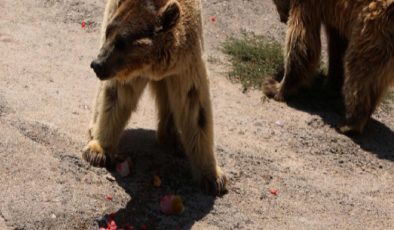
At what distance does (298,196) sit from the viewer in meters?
6.79

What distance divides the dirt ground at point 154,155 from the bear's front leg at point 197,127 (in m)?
0.16

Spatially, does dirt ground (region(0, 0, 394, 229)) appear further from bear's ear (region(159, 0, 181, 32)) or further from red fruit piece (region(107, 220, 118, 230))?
bear's ear (region(159, 0, 181, 32))

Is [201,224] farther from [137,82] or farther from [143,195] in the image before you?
[137,82]

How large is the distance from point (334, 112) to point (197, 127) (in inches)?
125

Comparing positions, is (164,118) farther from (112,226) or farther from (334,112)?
(334,112)

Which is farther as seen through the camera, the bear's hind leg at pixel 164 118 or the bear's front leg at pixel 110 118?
the bear's hind leg at pixel 164 118

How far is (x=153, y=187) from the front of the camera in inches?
249

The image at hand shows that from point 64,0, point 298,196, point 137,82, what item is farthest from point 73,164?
point 64,0

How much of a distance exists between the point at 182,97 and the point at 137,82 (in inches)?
16.1

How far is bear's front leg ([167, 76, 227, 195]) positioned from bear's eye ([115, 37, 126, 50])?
2.01 feet

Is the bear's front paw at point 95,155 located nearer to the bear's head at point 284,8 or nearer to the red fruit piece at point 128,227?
the red fruit piece at point 128,227

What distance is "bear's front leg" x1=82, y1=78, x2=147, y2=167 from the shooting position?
20.5 ft

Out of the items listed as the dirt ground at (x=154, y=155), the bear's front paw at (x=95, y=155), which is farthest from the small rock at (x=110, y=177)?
the bear's front paw at (x=95, y=155)

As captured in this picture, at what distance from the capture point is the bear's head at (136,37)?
5.61 metres
